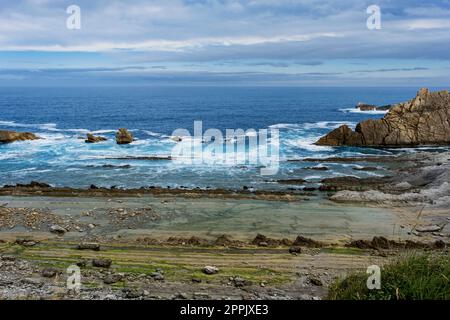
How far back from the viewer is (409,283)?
8.98m

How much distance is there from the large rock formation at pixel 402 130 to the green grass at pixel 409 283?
47609 mm

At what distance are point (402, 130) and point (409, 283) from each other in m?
52.4

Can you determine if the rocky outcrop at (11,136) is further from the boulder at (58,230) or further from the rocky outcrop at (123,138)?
the boulder at (58,230)

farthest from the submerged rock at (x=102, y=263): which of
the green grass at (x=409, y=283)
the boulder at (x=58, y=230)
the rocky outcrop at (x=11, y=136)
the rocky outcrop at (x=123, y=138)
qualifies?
the rocky outcrop at (x=11, y=136)

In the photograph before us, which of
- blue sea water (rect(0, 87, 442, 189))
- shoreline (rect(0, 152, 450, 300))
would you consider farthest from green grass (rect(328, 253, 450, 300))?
blue sea water (rect(0, 87, 442, 189))

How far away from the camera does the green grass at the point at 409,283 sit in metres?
8.70

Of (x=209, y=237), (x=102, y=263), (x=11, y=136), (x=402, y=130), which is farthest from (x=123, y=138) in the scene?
(x=102, y=263)

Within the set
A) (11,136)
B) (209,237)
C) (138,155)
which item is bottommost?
(209,237)

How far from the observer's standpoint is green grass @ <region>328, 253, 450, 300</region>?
28.6ft

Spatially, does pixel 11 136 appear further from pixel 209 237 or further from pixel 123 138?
pixel 209 237

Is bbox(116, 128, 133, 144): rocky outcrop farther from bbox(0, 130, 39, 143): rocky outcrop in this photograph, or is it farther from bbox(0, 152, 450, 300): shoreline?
bbox(0, 152, 450, 300): shoreline

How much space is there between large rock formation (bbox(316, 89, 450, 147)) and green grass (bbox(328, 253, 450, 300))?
156 feet

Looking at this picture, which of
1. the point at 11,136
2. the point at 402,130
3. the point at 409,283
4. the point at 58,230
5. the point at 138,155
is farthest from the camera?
the point at 11,136

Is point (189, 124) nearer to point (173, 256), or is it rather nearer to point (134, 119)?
point (134, 119)
